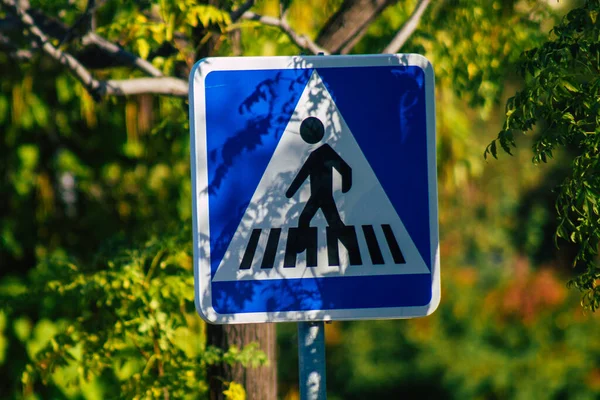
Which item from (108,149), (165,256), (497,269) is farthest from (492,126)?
(165,256)

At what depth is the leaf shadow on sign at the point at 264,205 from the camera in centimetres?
182

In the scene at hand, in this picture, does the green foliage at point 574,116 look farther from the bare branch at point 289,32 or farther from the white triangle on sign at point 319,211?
the bare branch at point 289,32

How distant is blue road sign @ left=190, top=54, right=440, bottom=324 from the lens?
1.82 m

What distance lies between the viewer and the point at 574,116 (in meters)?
2.02

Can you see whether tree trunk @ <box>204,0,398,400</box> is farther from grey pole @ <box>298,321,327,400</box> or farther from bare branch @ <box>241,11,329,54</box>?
grey pole @ <box>298,321,327,400</box>

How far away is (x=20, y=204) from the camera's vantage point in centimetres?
557

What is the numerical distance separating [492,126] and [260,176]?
1296cm

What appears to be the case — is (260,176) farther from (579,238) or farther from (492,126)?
(492,126)

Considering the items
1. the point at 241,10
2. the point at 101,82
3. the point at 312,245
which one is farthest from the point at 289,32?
the point at 312,245

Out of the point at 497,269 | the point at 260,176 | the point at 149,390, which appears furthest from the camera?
the point at 497,269

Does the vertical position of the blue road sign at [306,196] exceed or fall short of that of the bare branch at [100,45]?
it falls short

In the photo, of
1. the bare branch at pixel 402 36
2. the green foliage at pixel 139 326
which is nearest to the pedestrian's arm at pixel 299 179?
the green foliage at pixel 139 326

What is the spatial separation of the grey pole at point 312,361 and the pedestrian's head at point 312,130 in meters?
0.47

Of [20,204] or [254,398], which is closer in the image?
[254,398]
